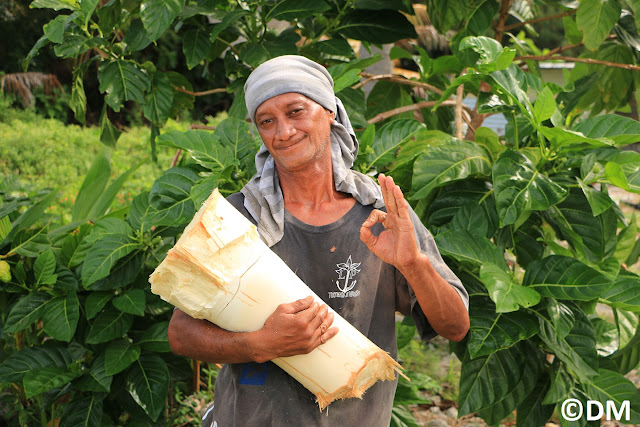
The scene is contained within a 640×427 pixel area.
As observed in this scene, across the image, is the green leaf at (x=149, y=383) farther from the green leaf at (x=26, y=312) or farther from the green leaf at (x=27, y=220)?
the green leaf at (x=27, y=220)

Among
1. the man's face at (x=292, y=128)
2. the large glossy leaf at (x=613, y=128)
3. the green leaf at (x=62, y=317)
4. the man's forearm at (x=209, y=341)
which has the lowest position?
Result: the green leaf at (x=62, y=317)

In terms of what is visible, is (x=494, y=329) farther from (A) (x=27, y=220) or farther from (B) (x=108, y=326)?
(A) (x=27, y=220)

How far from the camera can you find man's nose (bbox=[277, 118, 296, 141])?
4.54 ft

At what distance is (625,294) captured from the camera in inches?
78.3

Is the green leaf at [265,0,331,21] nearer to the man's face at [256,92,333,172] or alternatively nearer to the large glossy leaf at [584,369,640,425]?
the man's face at [256,92,333,172]

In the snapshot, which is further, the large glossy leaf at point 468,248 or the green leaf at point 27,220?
the green leaf at point 27,220

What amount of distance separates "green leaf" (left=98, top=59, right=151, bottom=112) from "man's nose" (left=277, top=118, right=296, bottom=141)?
1231mm

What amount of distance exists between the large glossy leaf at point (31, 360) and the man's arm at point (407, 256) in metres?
1.64

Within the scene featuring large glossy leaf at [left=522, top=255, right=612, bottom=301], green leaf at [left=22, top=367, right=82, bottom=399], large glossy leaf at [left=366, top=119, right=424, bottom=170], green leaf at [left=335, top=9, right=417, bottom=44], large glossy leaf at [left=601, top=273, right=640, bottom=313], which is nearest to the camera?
large glossy leaf at [left=522, top=255, right=612, bottom=301]

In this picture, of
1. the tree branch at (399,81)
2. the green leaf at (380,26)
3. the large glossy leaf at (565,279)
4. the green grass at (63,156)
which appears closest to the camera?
the large glossy leaf at (565,279)

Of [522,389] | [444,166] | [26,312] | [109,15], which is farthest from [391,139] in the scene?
[26,312]

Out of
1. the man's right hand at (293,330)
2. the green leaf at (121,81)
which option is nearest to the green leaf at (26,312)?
the green leaf at (121,81)

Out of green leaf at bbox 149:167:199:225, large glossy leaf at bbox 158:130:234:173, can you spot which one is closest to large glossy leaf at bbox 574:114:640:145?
large glossy leaf at bbox 158:130:234:173

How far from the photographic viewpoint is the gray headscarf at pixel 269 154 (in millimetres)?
1399
